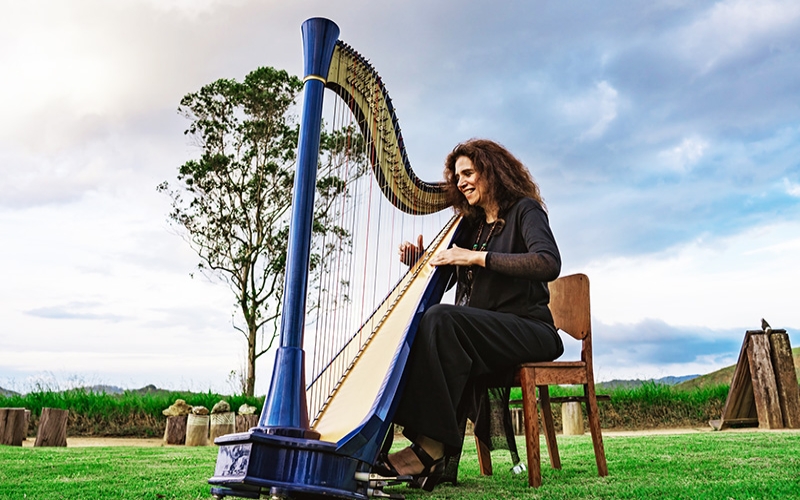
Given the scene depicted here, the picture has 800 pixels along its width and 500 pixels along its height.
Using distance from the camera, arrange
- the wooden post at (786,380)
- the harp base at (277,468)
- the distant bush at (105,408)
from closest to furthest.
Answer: the harp base at (277,468), the wooden post at (786,380), the distant bush at (105,408)

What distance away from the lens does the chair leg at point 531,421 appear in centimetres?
239

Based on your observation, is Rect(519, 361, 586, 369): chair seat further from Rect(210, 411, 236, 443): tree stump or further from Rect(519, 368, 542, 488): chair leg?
Rect(210, 411, 236, 443): tree stump

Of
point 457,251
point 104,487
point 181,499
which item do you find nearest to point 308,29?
point 457,251

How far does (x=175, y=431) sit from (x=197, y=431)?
288 mm

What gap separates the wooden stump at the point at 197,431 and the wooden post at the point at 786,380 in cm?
644

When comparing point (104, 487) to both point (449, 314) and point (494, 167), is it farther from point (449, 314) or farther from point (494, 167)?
point (494, 167)

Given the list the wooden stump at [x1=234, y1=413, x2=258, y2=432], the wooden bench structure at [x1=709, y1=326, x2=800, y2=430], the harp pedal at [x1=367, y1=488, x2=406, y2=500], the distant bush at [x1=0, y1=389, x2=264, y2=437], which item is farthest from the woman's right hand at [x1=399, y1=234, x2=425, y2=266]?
the distant bush at [x1=0, y1=389, x2=264, y2=437]

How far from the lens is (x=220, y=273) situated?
12.0 metres

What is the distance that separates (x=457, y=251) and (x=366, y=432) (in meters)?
0.85

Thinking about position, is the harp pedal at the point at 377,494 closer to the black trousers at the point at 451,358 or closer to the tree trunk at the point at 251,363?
the black trousers at the point at 451,358

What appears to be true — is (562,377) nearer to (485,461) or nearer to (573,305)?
(573,305)

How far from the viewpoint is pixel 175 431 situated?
7.25 m

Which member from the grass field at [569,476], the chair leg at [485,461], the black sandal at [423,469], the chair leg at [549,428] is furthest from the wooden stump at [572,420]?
the black sandal at [423,469]

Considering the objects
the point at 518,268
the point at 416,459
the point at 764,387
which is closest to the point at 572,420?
the point at 764,387
